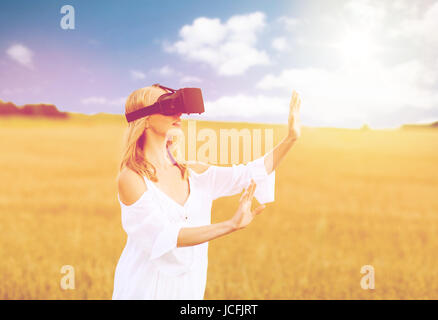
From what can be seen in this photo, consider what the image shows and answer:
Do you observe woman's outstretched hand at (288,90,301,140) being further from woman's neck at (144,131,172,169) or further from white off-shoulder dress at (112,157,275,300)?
woman's neck at (144,131,172,169)

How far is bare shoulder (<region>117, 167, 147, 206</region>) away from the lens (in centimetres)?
193

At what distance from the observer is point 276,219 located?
8.55 metres

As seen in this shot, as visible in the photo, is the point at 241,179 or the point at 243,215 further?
the point at 241,179

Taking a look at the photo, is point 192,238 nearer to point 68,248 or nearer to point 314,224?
point 68,248

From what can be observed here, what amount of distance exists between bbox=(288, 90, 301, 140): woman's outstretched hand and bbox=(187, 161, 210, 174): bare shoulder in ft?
1.83

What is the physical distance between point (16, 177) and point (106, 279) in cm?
1101

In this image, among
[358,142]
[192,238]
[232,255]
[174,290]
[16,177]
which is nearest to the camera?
[192,238]

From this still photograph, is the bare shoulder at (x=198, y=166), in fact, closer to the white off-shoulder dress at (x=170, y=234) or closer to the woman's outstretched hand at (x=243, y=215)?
the white off-shoulder dress at (x=170, y=234)

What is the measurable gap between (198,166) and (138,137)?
46cm

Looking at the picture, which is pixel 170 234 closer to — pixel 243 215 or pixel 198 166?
pixel 243 215

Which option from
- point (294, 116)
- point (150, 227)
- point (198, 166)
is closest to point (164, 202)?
point (150, 227)

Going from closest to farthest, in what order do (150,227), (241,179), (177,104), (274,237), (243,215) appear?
(243,215) → (150,227) → (177,104) → (241,179) → (274,237)

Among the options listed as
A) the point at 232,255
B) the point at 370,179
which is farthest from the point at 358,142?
the point at 232,255

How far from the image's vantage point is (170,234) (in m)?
1.81
